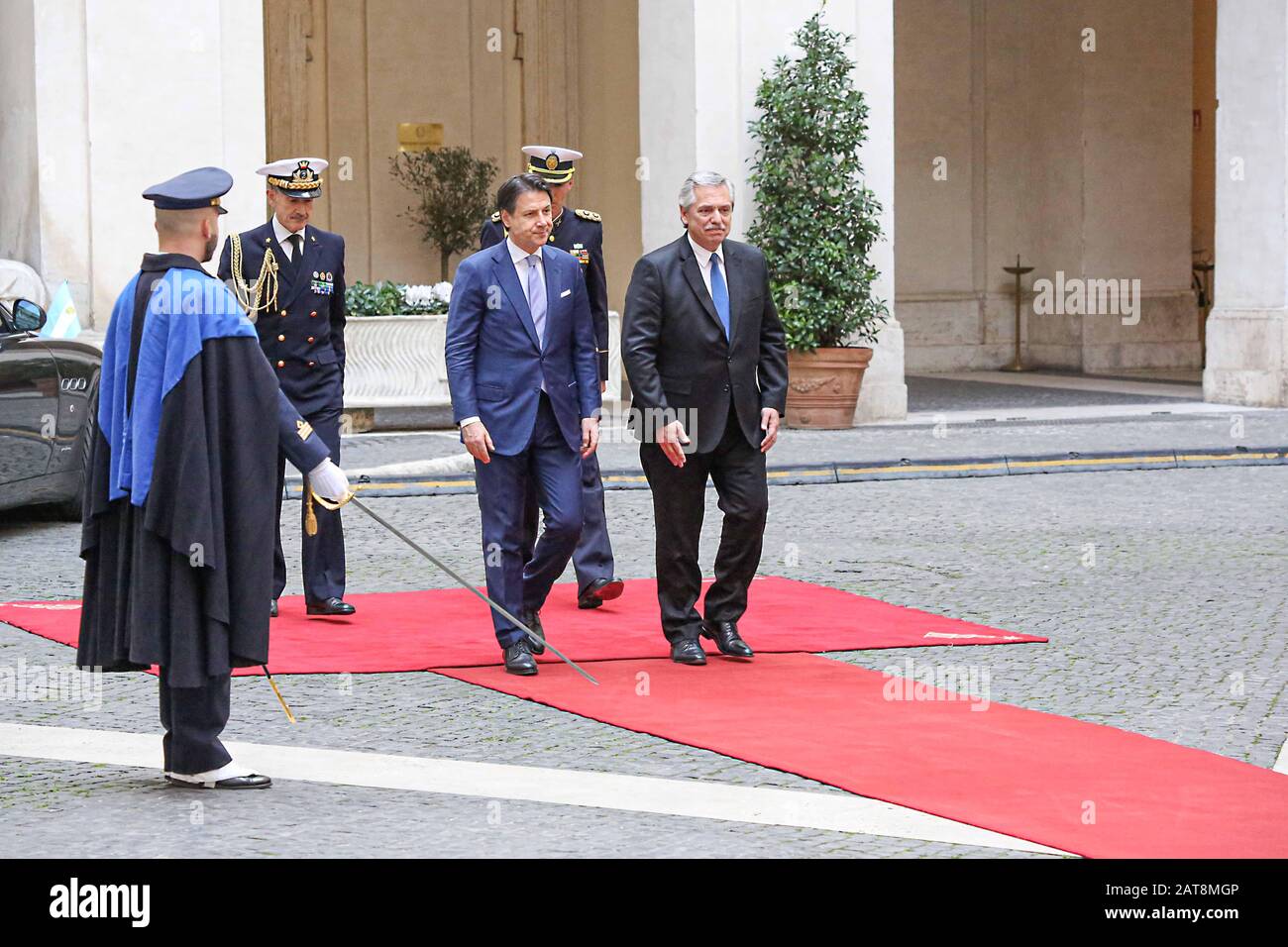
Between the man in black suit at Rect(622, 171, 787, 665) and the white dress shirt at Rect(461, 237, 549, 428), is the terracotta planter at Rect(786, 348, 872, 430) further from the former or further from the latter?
the white dress shirt at Rect(461, 237, 549, 428)

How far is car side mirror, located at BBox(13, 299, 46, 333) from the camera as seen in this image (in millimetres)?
10250

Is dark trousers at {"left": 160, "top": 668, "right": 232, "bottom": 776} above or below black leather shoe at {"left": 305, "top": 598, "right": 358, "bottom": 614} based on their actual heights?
above

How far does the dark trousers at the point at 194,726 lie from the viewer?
17.9ft

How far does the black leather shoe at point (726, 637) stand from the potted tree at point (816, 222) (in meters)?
8.72

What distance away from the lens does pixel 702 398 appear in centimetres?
746

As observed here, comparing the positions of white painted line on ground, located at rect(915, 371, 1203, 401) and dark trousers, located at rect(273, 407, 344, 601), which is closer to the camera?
dark trousers, located at rect(273, 407, 344, 601)

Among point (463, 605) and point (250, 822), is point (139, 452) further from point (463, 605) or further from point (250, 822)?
point (463, 605)

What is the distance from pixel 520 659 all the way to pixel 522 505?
60 cm

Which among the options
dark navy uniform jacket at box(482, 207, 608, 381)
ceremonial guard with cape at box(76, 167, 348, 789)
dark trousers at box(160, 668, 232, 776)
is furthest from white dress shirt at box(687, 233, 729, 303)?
dark trousers at box(160, 668, 232, 776)

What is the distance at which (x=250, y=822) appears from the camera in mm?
5117

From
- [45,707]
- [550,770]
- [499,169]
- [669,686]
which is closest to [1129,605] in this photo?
[669,686]

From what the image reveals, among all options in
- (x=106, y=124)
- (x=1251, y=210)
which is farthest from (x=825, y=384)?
(x=106, y=124)

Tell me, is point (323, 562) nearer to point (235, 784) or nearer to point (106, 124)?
point (235, 784)
